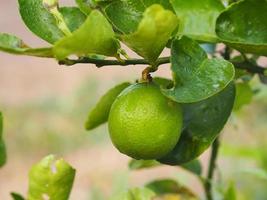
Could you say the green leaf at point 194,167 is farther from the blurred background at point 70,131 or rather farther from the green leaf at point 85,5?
the blurred background at point 70,131

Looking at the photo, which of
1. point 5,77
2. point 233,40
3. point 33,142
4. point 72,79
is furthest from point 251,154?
point 5,77

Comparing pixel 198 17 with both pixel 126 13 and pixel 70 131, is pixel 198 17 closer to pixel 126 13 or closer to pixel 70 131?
pixel 126 13

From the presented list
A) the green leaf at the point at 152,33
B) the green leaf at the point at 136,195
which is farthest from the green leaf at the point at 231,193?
the green leaf at the point at 152,33

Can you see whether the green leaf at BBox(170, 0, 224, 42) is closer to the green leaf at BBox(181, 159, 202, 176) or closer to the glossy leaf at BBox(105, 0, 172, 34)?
the glossy leaf at BBox(105, 0, 172, 34)

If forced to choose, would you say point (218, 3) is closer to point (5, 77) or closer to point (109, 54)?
point (109, 54)

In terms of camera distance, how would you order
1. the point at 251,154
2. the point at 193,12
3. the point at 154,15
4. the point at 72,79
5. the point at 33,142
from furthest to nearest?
1. the point at 72,79
2. the point at 33,142
3. the point at 251,154
4. the point at 193,12
5. the point at 154,15
